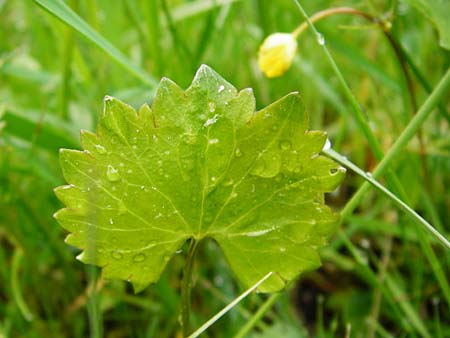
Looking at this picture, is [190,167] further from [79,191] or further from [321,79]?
[321,79]

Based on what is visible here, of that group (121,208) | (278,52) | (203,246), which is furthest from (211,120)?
(203,246)

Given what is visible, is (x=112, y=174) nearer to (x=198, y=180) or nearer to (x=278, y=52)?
(x=198, y=180)

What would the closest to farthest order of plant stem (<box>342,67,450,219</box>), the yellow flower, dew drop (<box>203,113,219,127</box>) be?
dew drop (<box>203,113,219,127</box>) → plant stem (<box>342,67,450,219</box>) → the yellow flower

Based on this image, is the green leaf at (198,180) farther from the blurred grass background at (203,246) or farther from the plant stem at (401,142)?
the blurred grass background at (203,246)

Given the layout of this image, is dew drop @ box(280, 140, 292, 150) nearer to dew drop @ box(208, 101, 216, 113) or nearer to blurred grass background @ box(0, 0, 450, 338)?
dew drop @ box(208, 101, 216, 113)

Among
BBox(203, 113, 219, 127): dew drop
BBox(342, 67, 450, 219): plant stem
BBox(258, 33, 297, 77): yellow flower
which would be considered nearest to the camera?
BBox(203, 113, 219, 127): dew drop

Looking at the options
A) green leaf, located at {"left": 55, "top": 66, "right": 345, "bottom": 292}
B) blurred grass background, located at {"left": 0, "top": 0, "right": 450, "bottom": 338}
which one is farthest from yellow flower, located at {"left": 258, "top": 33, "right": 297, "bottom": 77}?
green leaf, located at {"left": 55, "top": 66, "right": 345, "bottom": 292}

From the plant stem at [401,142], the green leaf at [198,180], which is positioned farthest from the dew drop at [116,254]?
the plant stem at [401,142]

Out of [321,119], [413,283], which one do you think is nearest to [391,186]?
[413,283]
